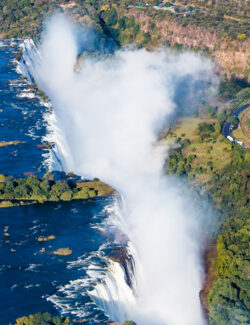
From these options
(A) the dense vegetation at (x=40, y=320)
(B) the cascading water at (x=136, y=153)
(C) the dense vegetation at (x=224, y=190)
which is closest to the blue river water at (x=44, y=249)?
(A) the dense vegetation at (x=40, y=320)

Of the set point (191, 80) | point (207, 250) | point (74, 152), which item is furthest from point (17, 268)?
point (191, 80)

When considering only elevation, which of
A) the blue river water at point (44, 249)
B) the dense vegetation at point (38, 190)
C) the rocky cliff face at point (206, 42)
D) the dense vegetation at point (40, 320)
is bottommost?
the dense vegetation at point (40, 320)

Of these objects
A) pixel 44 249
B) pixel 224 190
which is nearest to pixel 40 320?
pixel 44 249

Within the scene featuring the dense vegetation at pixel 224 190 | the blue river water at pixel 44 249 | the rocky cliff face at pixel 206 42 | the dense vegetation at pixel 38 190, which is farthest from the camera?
the rocky cliff face at pixel 206 42

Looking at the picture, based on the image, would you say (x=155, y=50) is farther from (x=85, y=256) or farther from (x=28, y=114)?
(x=85, y=256)

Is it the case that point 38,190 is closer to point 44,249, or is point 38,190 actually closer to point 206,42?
point 44,249

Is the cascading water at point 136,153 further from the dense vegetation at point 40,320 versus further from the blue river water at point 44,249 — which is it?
the dense vegetation at point 40,320
